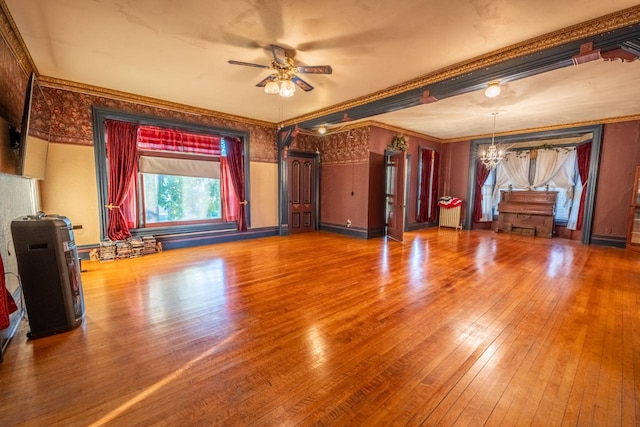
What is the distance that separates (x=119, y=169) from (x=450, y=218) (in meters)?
8.63

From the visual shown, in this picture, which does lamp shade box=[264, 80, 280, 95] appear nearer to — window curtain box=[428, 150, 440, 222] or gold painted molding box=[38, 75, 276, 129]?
gold painted molding box=[38, 75, 276, 129]

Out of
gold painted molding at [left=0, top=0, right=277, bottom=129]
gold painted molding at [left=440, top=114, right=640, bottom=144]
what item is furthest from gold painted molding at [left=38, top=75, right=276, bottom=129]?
gold painted molding at [left=440, top=114, right=640, bottom=144]

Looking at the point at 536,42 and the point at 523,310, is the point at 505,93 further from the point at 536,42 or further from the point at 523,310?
the point at 523,310

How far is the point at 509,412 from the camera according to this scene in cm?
155

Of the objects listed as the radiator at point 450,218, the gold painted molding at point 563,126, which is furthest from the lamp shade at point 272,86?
the radiator at point 450,218

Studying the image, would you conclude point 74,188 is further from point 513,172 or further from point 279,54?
point 513,172

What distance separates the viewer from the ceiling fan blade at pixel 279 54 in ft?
9.77

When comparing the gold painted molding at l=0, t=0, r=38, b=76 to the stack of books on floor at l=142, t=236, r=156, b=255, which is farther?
the stack of books on floor at l=142, t=236, r=156, b=255

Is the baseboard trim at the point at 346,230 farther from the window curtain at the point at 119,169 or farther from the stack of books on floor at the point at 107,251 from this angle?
the stack of books on floor at the point at 107,251

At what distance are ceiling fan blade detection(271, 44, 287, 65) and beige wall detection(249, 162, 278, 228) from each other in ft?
12.1

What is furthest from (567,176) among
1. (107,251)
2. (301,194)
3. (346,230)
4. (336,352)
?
(107,251)

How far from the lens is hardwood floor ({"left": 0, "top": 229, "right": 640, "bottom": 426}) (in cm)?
156

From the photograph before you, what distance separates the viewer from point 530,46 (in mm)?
2936

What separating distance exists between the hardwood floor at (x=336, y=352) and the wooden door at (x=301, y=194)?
346 cm
